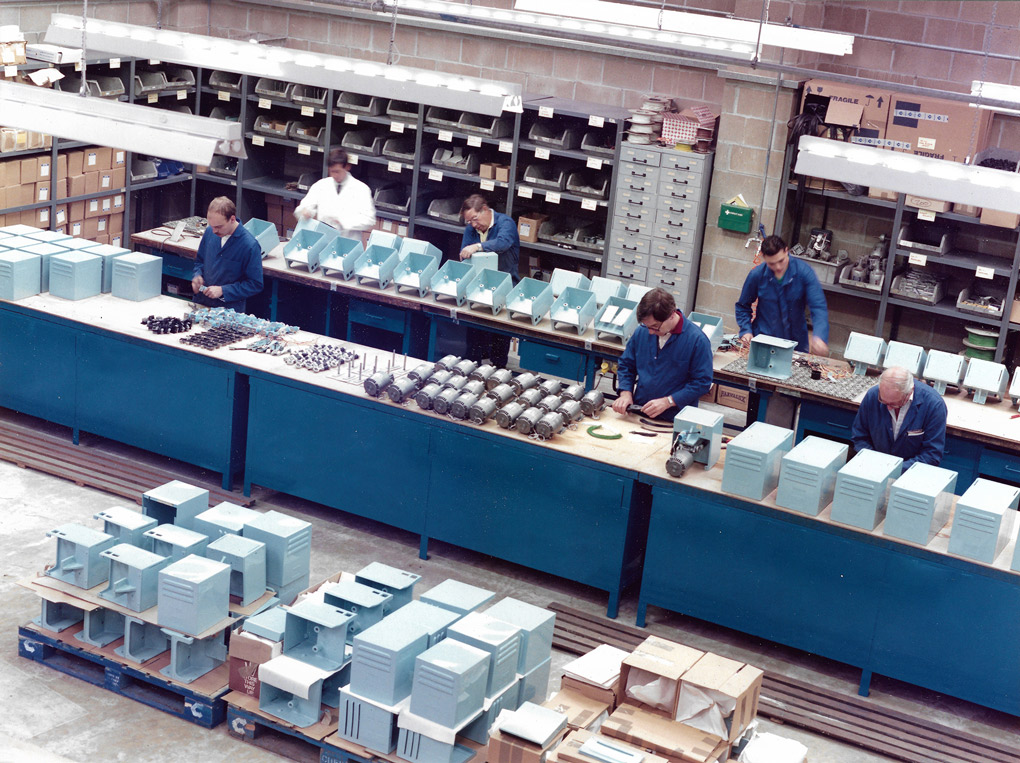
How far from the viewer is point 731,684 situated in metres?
4.30

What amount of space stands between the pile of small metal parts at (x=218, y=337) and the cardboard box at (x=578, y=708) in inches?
139

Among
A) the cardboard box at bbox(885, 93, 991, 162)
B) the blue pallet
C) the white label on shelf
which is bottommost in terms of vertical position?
the blue pallet

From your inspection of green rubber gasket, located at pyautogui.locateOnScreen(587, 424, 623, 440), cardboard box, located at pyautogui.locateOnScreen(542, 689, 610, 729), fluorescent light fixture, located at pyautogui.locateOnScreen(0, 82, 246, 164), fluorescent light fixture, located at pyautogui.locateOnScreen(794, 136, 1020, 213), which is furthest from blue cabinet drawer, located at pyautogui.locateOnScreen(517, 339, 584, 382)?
cardboard box, located at pyautogui.locateOnScreen(542, 689, 610, 729)

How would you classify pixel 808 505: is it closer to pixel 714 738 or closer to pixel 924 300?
pixel 714 738

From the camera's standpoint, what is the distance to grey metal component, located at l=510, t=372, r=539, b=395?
6569 mm

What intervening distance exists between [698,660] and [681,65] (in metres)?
6.65

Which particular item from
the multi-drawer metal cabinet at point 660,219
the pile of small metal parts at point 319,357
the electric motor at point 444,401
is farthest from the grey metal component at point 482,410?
the multi-drawer metal cabinet at point 660,219

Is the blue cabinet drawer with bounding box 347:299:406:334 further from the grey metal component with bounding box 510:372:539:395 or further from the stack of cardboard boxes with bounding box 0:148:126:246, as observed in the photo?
the stack of cardboard boxes with bounding box 0:148:126:246

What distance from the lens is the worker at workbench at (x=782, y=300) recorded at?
760 cm

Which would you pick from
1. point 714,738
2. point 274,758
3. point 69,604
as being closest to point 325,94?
point 69,604

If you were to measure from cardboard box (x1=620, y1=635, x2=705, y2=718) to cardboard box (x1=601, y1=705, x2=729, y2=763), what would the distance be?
2.3 inches

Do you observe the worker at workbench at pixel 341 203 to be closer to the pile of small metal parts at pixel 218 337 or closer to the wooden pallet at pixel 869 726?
the pile of small metal parts at pixel 218 337

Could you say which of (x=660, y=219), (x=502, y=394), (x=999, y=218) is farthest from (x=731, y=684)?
(x=660, y=219)

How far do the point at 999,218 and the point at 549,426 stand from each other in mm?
4462
